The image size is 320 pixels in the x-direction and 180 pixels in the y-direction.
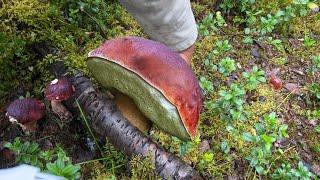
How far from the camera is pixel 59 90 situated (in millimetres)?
2609

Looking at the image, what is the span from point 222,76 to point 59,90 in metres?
1.20

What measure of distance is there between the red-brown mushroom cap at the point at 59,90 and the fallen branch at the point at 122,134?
0.14 m

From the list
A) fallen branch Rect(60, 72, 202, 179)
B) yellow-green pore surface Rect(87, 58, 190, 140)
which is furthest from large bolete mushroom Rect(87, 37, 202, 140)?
fallen branch Rect(60, 72, 202, 179)

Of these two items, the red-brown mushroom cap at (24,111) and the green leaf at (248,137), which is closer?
the red-brown mushroom cap at (24,111)

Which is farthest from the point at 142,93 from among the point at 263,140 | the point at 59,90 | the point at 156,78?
the point at 263,140

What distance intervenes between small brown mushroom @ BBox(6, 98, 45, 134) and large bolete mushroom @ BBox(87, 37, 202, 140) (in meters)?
0.47

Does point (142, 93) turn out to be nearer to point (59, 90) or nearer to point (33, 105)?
point (59, 90)

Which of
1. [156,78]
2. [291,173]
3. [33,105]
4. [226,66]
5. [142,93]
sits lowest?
[291,173]

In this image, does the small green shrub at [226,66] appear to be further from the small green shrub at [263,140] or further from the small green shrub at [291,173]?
the small green shrub at [291,173]

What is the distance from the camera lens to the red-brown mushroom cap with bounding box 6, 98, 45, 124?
255 cm

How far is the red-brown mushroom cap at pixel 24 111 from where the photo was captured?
2549mm

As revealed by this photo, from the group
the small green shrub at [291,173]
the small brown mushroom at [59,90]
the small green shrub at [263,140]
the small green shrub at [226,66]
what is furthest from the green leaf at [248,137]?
the small brown mushroom at [59,90]

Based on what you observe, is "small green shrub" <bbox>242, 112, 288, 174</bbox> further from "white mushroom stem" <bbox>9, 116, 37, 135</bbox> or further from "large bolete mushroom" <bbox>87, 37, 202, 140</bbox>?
"white mushroom stem" <bbox>9, 116, 37, 135</bbox>

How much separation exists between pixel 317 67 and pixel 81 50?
66.9 inches
